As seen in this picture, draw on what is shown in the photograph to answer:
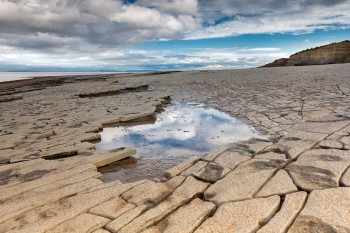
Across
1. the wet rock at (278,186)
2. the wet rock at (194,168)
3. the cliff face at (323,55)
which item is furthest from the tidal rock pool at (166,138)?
the cliff face at (323,55)

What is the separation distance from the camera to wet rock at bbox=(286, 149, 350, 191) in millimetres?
2414

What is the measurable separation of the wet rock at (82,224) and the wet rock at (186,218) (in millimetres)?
389

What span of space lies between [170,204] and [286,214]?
2.82ft

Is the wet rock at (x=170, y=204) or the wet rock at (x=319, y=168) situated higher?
the wet rock at (x=319, y=168)

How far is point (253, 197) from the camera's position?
2309mm

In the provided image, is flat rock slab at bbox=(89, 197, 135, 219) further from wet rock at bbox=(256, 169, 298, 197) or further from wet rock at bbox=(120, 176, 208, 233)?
wet rock at bbox=(256, 169, 298, 197)

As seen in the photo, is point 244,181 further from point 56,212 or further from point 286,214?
point 56,212

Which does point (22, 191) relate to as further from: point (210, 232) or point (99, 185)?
point (210, 232)

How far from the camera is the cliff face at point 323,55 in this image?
3622 centimetres

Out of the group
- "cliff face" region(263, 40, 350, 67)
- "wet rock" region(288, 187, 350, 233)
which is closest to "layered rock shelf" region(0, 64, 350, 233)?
"wet rock" region(288, 187, 350, 233)

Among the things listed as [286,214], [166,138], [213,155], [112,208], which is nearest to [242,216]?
[286,214]

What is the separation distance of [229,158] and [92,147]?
2.03 metres

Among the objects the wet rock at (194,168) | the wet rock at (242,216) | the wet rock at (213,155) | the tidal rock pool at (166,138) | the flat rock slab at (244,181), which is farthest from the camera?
the tidal rock pool at (166,138)

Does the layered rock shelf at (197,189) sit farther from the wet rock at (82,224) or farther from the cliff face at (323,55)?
the cliff face at (323,55)
